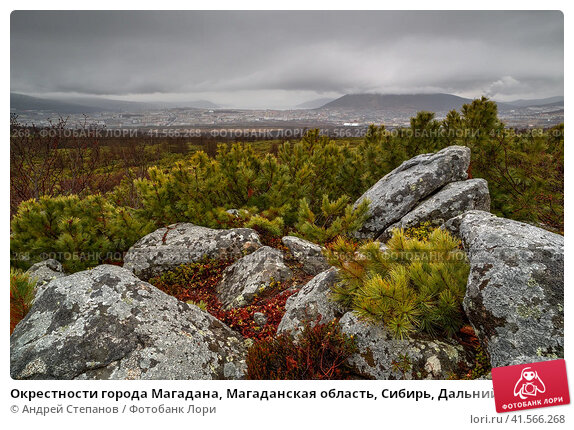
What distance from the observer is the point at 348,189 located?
38.6ft

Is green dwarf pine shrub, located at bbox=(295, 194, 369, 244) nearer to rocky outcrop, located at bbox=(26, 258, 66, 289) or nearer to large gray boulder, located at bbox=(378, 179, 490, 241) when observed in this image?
large gray boulder, located at bbox=(378, 179, 490, 241)

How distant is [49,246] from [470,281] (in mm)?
8670

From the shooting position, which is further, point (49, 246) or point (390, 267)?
point (49, 246)

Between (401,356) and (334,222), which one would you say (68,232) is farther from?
(401,356)

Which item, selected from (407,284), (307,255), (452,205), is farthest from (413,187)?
(407,284)

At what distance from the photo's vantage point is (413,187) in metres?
7.27

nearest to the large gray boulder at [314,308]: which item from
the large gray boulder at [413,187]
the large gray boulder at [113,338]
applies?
the large gray boulder at [113,338]

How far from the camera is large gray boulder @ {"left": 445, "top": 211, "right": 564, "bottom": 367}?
2693 mm
